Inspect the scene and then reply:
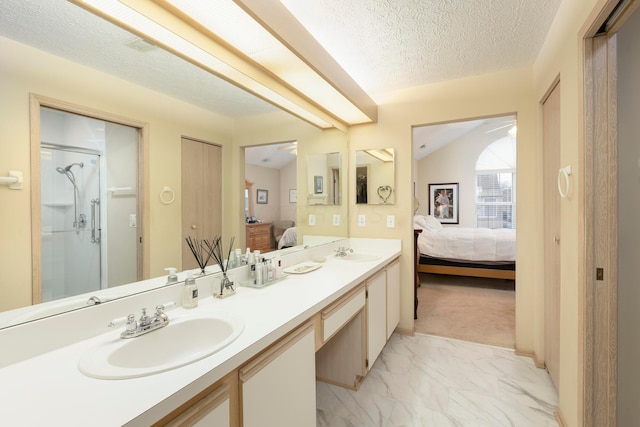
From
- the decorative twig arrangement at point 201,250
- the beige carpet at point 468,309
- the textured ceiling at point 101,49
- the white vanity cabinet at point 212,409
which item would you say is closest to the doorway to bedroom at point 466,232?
the beige carpet at point 468,309

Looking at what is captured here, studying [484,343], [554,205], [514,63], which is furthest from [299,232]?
[514,63]

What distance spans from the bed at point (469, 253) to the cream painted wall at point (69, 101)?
11.4ft

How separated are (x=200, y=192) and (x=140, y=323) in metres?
0.73

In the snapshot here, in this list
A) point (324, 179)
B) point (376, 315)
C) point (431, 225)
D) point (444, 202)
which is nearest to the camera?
point (376, 315)

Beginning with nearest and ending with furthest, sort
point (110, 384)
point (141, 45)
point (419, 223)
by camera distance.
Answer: point (110, 384)
point (141, 45)
point (419, 223)

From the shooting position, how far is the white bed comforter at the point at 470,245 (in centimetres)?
430

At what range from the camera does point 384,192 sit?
2.85 m

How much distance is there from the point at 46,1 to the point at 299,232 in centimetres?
179

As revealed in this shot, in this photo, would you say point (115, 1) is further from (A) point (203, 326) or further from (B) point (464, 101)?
(B) point (464, 101)

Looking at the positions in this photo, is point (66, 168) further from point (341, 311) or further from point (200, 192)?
point (341, 311)

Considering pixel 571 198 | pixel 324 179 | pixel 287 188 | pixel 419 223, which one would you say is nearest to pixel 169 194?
pixel 287 188

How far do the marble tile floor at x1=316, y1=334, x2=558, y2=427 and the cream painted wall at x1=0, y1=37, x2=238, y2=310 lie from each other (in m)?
1.41

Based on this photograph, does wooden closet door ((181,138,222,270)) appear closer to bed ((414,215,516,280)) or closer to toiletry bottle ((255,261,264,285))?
toiletry bottle ((255,261,264,285))

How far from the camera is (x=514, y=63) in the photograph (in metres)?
2.31
